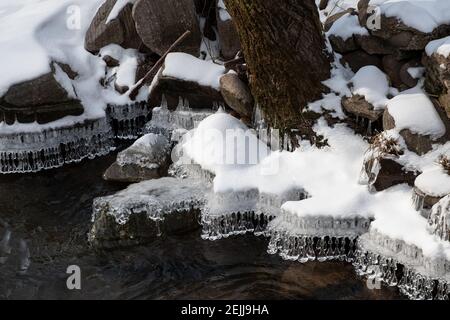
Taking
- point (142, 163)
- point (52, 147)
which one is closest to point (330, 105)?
point (142, 163)

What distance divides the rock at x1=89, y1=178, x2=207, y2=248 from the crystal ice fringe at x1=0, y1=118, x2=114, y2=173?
223 cm

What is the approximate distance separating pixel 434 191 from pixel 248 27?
284cm

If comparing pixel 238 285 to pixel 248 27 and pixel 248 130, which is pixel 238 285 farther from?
pixel 248 27

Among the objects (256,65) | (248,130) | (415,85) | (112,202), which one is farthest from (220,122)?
(415,85)

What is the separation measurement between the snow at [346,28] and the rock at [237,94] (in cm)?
131

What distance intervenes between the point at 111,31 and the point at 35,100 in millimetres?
1953

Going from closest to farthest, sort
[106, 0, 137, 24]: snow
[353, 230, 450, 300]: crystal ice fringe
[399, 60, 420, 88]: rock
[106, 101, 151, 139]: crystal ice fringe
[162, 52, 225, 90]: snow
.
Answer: [353, 230, 450, 300]: crystal ice fringe
[399, 60, 420, 88]: rock
[162, 52, 225, 90]: snow
[106, 101, 151, 139]: crystal ice fringe
[106, 0, 137, 24]: snow

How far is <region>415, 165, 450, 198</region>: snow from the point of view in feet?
19.3

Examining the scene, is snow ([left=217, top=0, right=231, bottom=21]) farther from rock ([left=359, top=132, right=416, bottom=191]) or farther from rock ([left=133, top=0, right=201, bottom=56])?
rock ([left=359, top=132, right=416, bottom=191])

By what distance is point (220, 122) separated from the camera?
7.92m

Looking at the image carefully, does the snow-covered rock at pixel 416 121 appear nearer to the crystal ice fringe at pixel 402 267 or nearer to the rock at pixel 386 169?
the rock at pixel 386 169

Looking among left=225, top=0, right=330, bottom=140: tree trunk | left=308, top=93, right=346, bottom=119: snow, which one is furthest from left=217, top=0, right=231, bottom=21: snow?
left=308, top=93, right=346, bottom=119: snow

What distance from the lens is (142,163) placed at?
26.5ft

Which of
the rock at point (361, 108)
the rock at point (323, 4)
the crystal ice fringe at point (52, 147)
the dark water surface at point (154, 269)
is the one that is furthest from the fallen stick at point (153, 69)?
the rock at point (361, 108)
